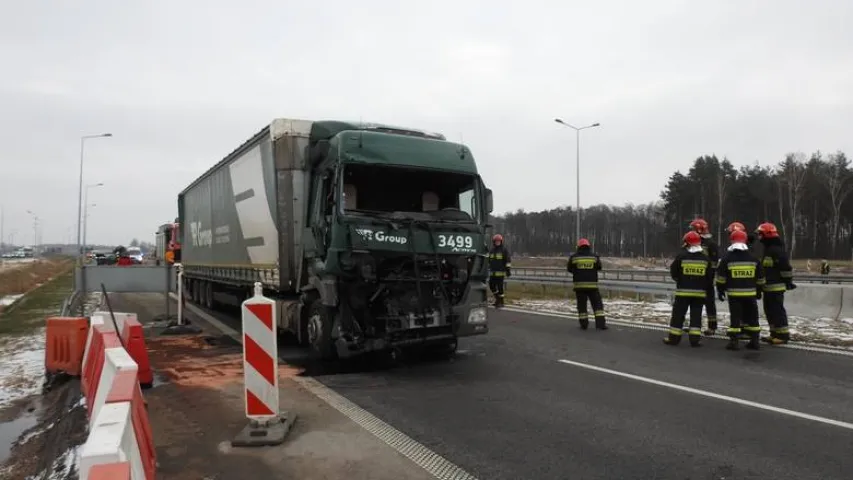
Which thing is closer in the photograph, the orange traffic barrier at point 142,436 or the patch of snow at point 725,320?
the orange traffic barrier at point 142,436

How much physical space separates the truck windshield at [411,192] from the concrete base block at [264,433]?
9.97 feet

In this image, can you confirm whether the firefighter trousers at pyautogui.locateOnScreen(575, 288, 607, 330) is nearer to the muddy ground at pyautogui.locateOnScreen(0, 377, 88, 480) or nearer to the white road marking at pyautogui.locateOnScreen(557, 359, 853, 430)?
the white road marking at pyautogui.locateOnScreen(557, 359, 853, 430)

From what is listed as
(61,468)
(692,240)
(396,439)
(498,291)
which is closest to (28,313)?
(498,291)

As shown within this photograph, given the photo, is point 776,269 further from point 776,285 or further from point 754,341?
point 754,341

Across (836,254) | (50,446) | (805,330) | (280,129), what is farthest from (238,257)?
(836,254)

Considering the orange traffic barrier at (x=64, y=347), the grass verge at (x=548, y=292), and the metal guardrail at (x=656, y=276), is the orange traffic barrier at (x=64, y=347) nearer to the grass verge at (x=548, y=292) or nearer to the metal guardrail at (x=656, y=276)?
the grass verge at (x=548, y=292)

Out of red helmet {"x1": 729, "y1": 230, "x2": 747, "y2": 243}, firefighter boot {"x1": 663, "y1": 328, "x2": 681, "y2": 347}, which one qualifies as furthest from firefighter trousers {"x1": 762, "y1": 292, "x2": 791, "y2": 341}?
A: firefighter boot {"x1": 663, "y1": 328, "x2": 681, "y2": 347}

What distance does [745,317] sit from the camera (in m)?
8.95

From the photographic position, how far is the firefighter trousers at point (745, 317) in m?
8.76

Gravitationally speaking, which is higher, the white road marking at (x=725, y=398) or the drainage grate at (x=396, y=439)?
the white road marking at (x=725, y=398)

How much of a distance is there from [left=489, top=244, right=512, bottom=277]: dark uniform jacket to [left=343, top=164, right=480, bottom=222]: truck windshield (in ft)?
21.7

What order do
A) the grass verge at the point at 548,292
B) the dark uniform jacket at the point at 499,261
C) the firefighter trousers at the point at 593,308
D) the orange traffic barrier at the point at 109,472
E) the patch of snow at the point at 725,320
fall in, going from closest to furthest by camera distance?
the orange traffic barrier at the point at 109,472, the patch of snow at the point at 725,320, the firefighter trousers at the point at 593,308, the dark uniform jacket at the point at 499,261, the grass verge at the point at 548,292

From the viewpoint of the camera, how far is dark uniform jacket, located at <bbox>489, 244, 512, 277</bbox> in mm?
14789

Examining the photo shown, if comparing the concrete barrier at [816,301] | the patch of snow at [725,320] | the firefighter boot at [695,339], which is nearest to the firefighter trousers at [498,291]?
the patch of snow at [725,320]
